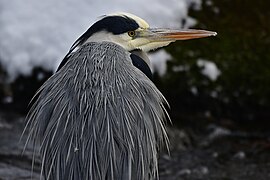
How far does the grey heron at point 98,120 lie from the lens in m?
3.44

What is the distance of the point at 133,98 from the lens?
141 inches

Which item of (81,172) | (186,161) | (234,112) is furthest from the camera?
(234,112)

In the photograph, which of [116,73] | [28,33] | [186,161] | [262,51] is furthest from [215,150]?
[116,73]

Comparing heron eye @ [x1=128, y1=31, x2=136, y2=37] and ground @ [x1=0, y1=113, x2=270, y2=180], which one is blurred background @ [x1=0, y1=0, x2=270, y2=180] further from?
heron eye @ [x1=128, y1=31, x2=136, y2=37]

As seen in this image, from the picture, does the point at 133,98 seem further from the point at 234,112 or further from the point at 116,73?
the point at 234,112

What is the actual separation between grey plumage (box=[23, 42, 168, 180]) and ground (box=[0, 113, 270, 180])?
1.29 meters

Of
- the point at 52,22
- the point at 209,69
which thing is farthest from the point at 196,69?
the point at 52,22

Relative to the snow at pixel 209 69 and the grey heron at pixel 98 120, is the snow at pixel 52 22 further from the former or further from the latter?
the grey heron at pixel 98 120

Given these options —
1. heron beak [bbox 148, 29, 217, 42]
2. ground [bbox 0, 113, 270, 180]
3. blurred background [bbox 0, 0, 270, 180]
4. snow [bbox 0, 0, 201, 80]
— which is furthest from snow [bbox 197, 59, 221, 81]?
heron beak [bbox 148, 29, 217, 42]

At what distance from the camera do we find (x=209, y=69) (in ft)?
19.9

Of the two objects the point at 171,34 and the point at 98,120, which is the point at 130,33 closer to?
the point at 171,34

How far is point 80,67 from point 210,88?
2485mm

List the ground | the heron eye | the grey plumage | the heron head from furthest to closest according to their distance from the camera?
the ground, the heron eye, the heron head, the grey plumage

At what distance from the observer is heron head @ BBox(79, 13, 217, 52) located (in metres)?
3.96
